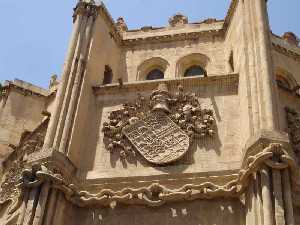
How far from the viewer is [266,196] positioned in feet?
32.7

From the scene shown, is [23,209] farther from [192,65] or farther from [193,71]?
[192,65]

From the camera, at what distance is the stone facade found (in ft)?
35.7

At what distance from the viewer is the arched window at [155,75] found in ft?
55.2

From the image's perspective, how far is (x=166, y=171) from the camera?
12.1 m

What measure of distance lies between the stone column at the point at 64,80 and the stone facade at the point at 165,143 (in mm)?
28

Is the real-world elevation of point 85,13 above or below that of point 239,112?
above

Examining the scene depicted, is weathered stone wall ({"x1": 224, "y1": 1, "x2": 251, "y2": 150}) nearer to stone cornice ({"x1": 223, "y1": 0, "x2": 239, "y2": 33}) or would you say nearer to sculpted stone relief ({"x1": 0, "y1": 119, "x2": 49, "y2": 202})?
stone cornice ({"x1": 223, "y1": 0, "x2": 239, "y2": 33})

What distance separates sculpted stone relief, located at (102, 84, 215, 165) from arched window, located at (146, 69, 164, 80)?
119 inches

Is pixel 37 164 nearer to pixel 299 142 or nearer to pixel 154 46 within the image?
pixel 299 142

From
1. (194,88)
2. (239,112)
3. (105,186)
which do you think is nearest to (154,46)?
(194,88)

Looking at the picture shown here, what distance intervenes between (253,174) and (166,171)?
2.14 m

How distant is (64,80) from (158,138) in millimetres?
2648

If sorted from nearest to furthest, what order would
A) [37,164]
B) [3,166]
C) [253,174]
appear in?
[253,174] < [37,164] < [3,166]

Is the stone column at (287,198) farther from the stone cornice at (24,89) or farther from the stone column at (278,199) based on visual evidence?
the stone cornice at (24,89)
